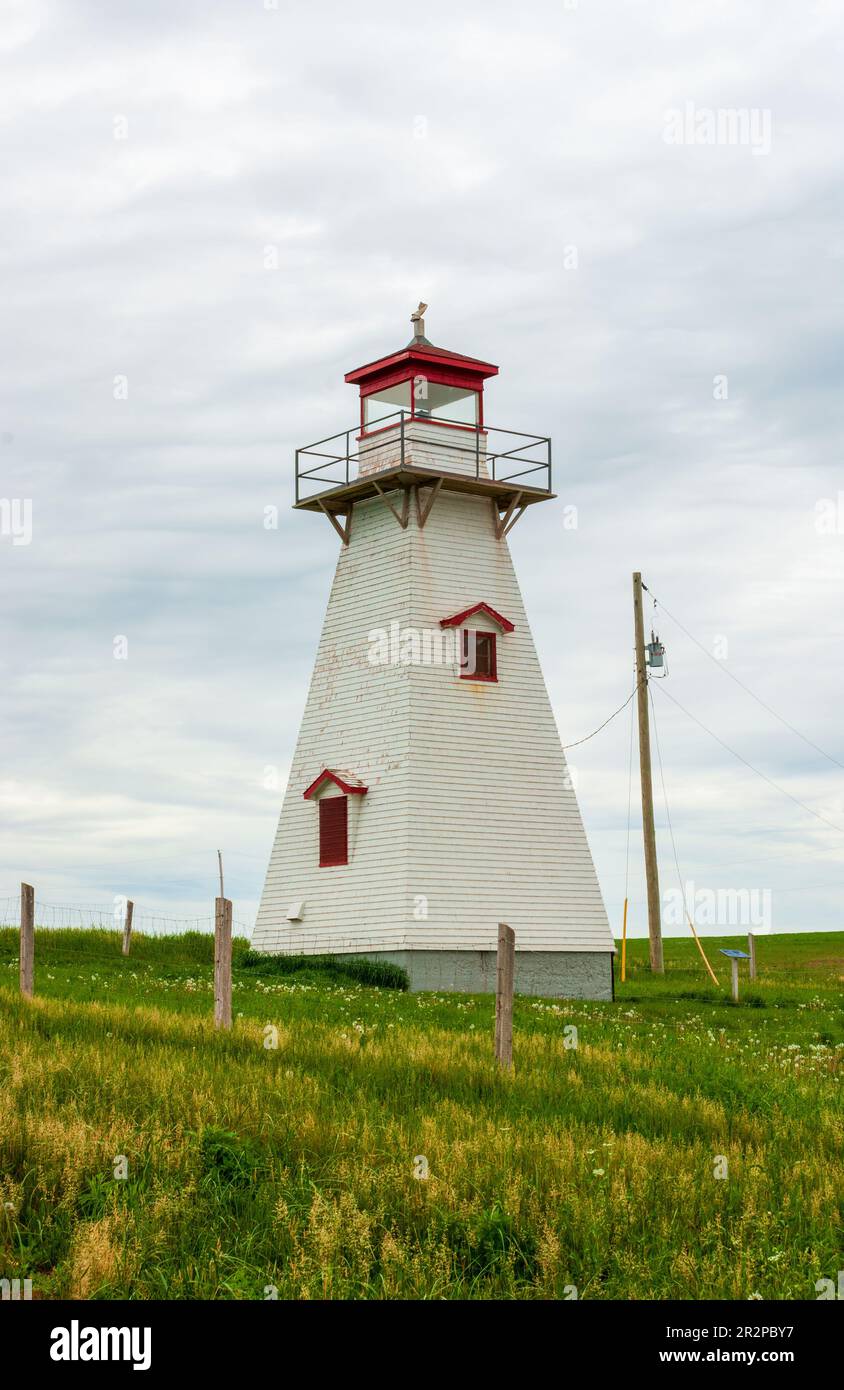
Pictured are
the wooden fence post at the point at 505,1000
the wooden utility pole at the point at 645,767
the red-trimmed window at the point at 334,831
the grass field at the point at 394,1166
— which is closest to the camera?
the grass field at the point at 394,1166

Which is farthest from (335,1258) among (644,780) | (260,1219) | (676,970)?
(676,970)

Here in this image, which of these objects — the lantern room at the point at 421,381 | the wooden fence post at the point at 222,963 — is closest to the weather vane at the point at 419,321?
the lantern room at the point at 421,381

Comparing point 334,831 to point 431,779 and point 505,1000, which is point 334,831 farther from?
point 505,1000

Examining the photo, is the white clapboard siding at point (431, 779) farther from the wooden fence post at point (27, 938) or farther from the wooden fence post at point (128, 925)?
the wooden fence post at point (27, 938)

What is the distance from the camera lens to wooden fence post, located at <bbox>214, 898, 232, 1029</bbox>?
70.0 feet

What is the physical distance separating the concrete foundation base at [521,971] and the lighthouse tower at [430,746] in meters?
0.05

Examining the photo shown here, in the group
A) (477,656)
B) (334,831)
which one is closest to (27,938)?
(334,831)

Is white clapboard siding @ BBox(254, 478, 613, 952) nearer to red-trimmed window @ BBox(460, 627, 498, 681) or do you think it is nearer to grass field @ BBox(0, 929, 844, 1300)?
red-trimmed window @ BBox(460, 627, 498, 681)

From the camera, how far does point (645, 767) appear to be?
48500 mm

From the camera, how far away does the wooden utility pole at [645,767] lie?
4794cm

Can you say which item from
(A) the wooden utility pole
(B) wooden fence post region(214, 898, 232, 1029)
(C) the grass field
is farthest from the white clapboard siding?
(C) the grass field

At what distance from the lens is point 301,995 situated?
105 ft

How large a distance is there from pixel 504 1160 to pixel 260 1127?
2264 mm
